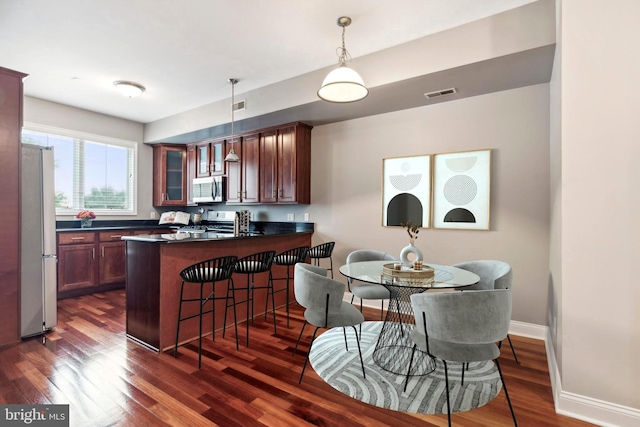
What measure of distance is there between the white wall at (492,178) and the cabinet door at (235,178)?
1.37m

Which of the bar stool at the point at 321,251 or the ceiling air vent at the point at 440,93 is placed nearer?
the ceiling air vent at the point at 440,93

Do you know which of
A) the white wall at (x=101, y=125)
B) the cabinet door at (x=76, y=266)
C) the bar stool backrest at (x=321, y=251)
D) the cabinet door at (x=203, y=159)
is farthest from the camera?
the cabinet door at (x=203, y=159)

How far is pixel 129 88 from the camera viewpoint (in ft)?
12.7

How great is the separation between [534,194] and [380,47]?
209 cm

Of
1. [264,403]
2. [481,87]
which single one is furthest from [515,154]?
[264,403]

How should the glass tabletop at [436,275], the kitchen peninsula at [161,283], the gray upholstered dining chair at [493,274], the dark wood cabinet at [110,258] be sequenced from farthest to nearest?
the dark wood cabinet at [110,258] < the kitchen peninsula at [161,283] < the gray upholstered dining chair at [493,274] < the glass tabletop at [436,275]

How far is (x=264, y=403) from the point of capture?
1.97 metres

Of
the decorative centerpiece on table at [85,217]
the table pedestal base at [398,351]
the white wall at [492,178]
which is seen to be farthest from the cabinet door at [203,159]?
the table pedestal base at [398,351]

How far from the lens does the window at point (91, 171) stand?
15.4ft

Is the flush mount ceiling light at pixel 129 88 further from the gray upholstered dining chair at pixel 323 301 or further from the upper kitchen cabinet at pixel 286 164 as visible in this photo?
the gray upholstered dining chair at pixel 323 301

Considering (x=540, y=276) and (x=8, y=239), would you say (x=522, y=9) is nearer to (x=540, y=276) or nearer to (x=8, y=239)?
(x=540, y=276)

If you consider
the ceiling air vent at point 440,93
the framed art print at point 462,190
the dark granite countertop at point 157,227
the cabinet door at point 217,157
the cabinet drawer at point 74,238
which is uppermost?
the ceiling air vent at point 440,93

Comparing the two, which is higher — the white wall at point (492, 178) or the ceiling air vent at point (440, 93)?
the ceiling air vent at point (440, 93)

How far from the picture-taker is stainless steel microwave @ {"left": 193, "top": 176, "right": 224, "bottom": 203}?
512 cm
